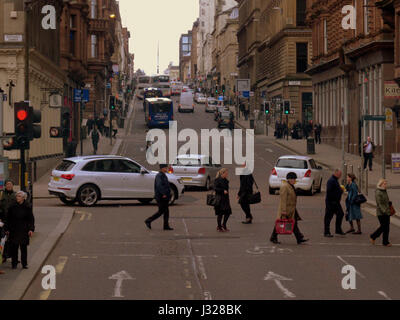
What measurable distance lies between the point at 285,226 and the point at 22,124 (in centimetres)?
652

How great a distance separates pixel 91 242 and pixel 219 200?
3679 mm

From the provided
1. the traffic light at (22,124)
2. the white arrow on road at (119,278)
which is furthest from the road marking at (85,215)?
the white arrow on road at (119,278)

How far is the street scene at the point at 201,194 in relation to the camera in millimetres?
13758

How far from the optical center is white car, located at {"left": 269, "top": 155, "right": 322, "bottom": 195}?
32250 mm

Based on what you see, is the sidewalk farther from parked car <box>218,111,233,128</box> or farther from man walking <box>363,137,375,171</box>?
parked car <box>218,111,233,128</box>

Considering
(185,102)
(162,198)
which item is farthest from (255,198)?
(185,102)

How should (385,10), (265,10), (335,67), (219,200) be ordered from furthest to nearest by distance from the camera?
(265,10)
(335,67)
(385,10)
(219,200)

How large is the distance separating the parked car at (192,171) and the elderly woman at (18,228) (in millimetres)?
19318

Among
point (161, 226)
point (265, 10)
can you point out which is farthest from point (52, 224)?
point (265, 10)

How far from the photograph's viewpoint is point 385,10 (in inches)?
1631

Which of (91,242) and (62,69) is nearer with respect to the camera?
(91,242)

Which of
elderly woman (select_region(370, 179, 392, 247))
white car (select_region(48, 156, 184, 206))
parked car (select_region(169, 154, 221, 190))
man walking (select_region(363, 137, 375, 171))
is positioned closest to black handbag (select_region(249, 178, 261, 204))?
elderly woman (select_region(370, 179, 392, 247))

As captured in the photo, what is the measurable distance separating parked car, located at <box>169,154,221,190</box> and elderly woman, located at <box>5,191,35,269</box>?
63.4 feet
